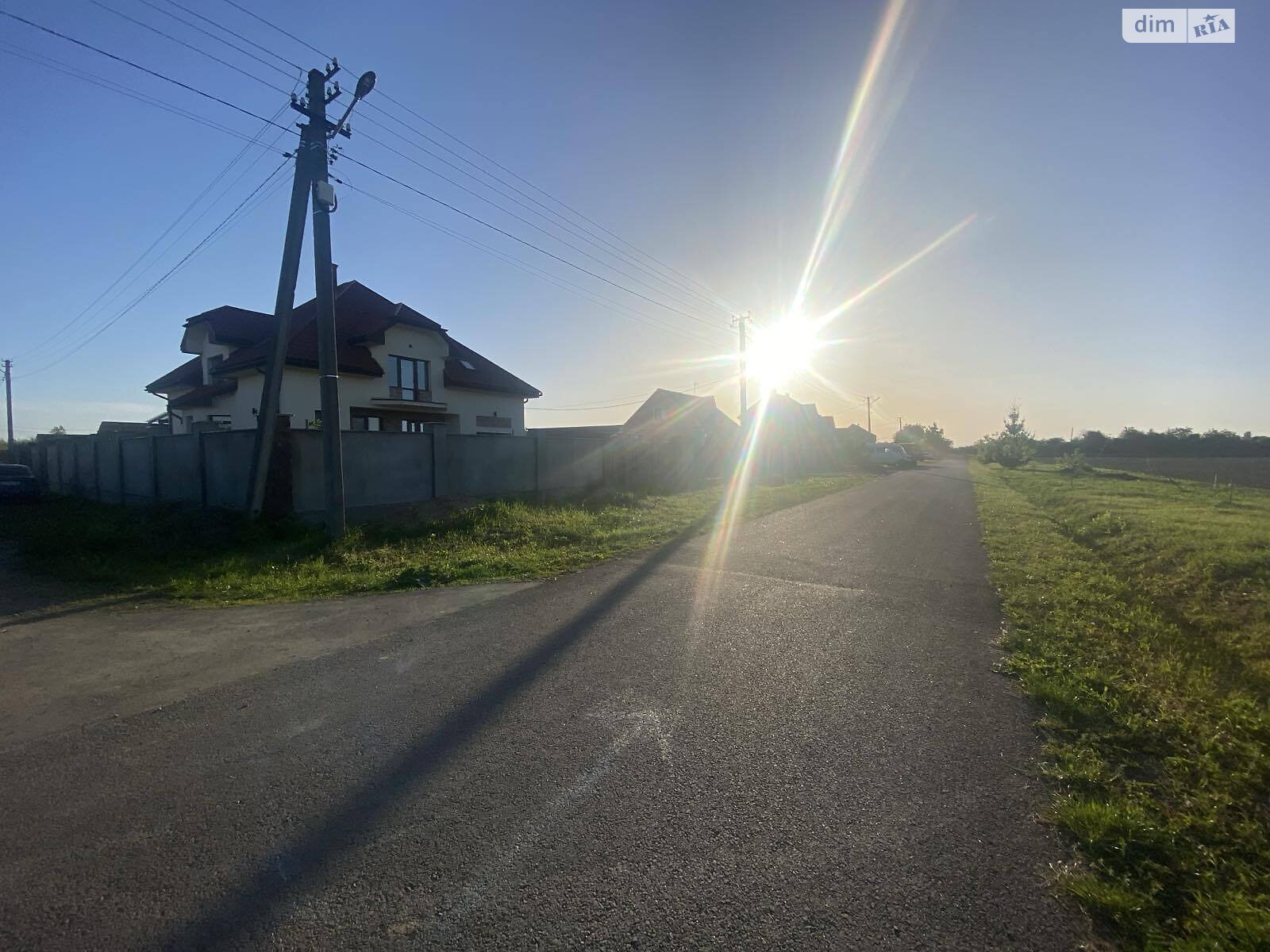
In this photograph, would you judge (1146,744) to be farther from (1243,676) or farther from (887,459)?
(887,459)

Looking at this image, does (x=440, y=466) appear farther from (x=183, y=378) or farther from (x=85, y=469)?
(x=183, y=378)

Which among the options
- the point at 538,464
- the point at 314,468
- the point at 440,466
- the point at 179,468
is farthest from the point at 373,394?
the point at 314,468

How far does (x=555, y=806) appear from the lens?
291 cm

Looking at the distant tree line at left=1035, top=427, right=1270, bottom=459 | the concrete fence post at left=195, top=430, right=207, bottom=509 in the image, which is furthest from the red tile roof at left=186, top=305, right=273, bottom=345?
the distant tree line at left=1035, top=427, right=1270, bottom=459

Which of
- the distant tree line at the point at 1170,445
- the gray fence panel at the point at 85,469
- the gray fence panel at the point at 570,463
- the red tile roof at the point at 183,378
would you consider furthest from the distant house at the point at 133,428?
the distant tree line at the point at 1170,445

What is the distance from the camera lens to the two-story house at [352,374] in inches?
897

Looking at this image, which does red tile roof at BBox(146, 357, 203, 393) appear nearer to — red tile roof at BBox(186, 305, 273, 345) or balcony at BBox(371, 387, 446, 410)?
red tile roof at BBox(186, 305, 273, 345)

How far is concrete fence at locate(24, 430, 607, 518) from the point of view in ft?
39.8

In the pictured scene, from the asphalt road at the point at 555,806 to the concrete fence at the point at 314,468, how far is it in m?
8.04

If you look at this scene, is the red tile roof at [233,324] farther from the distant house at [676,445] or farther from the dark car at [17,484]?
the distant house at [676,445]

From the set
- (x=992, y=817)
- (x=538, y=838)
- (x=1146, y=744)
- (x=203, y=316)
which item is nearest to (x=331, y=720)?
(x=538, y=838)

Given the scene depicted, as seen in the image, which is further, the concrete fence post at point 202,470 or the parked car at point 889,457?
the parked car at point 889,457

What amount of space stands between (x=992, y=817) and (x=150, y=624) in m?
7.64

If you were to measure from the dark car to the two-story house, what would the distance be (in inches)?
248
